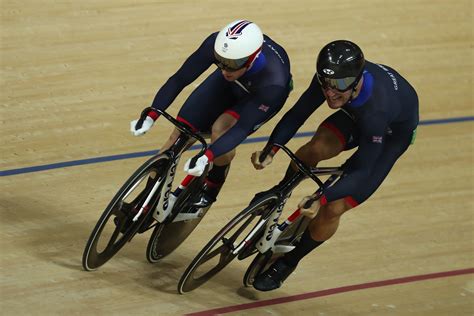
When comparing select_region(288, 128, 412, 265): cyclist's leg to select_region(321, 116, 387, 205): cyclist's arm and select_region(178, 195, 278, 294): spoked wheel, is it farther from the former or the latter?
select_region(178, 195, 278, 294): spoked wheel

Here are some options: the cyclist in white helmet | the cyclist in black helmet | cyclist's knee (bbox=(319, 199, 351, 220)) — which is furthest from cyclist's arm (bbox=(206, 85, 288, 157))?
cyclist's knee (bbox=(319, 199, 351, 220))

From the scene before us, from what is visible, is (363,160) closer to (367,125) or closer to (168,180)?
(367,125)

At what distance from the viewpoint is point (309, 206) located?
4535 mm

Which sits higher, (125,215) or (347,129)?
(347,129)

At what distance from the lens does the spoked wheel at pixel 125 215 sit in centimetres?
466

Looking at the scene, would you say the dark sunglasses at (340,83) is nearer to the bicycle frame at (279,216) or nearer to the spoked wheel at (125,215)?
the bicycle frame at (279,216)

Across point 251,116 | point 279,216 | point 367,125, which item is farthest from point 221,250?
point 367,125

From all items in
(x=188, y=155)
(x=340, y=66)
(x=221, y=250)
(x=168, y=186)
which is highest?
(x=340, y=66)

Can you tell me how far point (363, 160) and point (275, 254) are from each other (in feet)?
2.77

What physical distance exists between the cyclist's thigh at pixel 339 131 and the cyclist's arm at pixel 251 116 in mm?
248

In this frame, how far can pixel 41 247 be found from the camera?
5168mm

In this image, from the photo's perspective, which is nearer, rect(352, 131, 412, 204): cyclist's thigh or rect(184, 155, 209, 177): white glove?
rect(184, 155, 209, 177): white glove

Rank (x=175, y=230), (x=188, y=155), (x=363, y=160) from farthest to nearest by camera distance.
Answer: (x=188, y=155), (x=175, y=230), (x=363, y=160)

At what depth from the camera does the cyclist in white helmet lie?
4.55 metres
